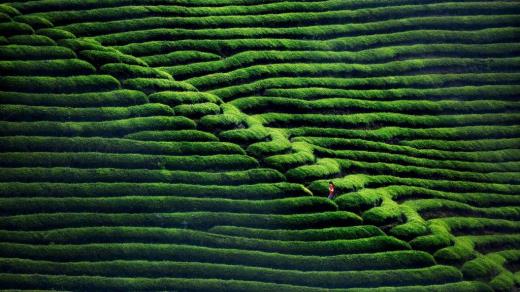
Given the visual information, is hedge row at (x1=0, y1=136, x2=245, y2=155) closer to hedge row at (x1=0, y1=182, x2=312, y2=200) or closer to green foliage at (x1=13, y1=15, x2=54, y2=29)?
hedge row at (x1=0, y1=182, x2=312, y2=200)

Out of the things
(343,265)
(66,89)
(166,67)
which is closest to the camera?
(343,265)

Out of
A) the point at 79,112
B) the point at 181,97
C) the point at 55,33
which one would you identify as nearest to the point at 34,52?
the point at 55,33

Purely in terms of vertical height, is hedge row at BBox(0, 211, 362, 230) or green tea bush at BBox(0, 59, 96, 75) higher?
green tea bush at BBox(0, 59, 96, 75)

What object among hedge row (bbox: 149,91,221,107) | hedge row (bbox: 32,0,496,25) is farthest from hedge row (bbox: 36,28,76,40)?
hedge row (bbox: 149,91,221,107)

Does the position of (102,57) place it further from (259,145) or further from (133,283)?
(133,283)

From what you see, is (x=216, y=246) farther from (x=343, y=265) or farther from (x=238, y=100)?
(x=238, y=100)

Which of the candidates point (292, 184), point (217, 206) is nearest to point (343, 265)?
point (292, 184)
